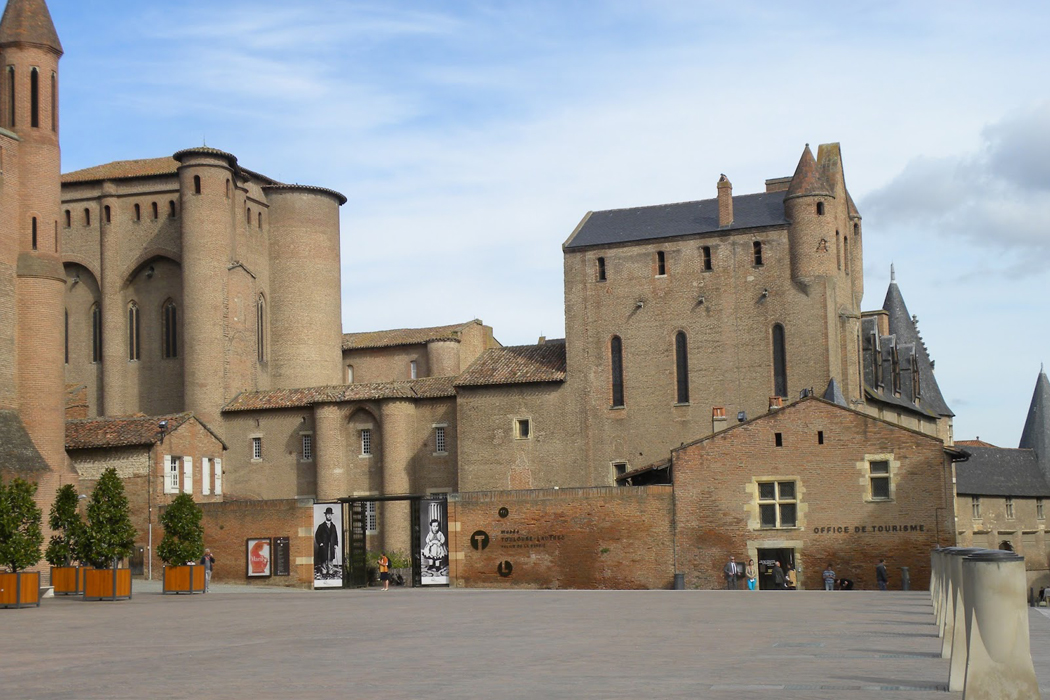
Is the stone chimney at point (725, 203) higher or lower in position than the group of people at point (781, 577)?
higher

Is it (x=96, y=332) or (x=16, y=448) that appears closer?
(x=16, y=448)

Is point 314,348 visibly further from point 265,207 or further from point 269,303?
point 265,207

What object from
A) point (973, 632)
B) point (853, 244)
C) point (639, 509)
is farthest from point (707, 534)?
point (973, 632)

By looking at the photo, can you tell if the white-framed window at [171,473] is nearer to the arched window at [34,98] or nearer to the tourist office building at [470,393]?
the tourist office building at [470,393]

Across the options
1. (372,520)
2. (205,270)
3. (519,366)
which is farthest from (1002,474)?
(205,270)

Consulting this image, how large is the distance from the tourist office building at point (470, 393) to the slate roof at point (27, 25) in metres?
0.12

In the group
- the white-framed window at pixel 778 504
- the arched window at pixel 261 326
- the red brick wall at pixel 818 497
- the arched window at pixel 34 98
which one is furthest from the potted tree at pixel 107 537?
the arched window at pixel 261 326

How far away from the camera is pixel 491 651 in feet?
54.4

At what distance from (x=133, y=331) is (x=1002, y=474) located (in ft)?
140

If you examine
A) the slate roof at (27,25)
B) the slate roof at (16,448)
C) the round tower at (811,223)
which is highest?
the slate roof at (27,25)

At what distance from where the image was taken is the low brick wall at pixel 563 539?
3997 cm

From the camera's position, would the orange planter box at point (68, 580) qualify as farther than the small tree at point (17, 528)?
Yes

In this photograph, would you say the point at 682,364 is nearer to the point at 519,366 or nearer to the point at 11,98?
the point at 519,366

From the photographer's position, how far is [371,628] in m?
21.8
